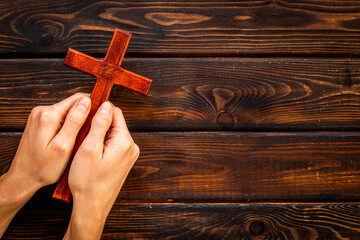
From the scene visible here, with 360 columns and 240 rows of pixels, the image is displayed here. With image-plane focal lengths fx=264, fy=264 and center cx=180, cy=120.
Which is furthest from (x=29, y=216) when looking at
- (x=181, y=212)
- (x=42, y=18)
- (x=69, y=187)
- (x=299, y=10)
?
(x=299, y=10)

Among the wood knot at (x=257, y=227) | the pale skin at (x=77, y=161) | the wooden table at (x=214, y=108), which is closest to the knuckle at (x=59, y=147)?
the pale skin at (x=77, y=161)

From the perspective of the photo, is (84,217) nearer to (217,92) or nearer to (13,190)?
(13,190)

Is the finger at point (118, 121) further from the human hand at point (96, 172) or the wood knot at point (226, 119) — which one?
the wood knot at point (226, 119)

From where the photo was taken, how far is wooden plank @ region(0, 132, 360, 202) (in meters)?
0.80

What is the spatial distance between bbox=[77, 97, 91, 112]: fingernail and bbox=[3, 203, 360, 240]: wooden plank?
326mm

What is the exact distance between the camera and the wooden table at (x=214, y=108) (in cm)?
80

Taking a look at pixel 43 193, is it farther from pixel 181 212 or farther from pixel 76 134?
pixel 181 212

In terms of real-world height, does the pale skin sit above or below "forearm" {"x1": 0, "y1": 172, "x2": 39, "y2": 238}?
above

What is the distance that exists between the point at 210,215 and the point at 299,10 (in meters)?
A: 0.69

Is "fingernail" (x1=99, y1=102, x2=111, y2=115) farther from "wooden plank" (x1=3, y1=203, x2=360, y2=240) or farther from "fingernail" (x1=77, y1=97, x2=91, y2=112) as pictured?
"wooden plank" (x1=3, y1=203, x2=360, y2=240)

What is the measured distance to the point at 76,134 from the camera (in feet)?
2.11

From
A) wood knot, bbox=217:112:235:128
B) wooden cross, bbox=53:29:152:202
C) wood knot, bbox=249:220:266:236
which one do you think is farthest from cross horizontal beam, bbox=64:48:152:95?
wood knot, bbox=249:220:266:236

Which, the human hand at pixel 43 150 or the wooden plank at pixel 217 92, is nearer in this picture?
the human hand at pixel 43 150

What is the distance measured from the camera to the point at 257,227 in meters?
0.80
